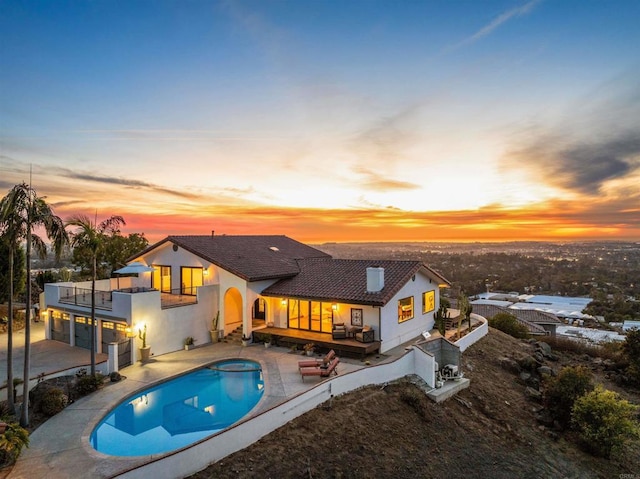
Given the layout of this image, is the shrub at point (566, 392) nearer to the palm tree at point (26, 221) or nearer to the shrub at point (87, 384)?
the shrub at point (87, 384)

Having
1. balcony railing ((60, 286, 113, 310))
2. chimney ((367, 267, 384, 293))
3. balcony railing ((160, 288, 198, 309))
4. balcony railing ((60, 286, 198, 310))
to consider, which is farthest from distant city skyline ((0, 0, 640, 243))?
Answer: chimney ((367, 267, 384, 293))

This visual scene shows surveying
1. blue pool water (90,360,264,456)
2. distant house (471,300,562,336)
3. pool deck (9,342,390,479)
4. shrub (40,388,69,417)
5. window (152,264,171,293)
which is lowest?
distant house (471,300,562,336)

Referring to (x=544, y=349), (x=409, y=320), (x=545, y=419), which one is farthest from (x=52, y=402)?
(x=544, y=349)

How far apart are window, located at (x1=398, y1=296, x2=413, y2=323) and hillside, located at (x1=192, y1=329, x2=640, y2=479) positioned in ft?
14.3

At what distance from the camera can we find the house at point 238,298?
58.3 ft

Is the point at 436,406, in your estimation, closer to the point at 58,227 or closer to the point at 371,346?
the point at 371,346

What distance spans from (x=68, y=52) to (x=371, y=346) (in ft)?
63.3

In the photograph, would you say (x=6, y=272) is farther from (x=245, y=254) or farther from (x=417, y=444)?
(x=417, y=444)

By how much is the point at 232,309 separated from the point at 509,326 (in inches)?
770

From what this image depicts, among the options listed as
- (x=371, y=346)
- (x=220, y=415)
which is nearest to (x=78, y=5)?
(x=220, y=415)

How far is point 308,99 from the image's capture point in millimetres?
→ 22062

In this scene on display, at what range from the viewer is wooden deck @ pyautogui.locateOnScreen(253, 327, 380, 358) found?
1662 centimetres

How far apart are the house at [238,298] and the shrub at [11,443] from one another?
23.4 feet

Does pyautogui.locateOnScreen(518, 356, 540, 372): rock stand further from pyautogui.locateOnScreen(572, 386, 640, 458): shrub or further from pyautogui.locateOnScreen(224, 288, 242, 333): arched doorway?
pyautogui.locateOnScreen(224, 288, 242, 333): arched doorway
